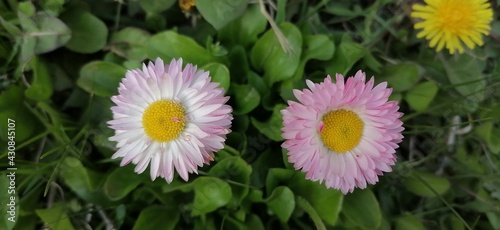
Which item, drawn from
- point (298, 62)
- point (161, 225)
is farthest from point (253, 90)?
point (161, 225)

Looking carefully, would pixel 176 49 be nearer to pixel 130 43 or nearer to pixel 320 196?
pixel 130 43

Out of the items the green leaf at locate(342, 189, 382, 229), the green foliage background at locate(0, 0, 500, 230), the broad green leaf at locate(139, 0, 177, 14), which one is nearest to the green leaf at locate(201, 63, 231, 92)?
the green foliage background at locate(0, 0, 500, 230)

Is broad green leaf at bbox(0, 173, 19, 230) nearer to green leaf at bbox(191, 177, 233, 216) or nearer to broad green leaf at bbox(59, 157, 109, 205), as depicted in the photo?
broad green leaf at bbox(59, 157, 109, 205)

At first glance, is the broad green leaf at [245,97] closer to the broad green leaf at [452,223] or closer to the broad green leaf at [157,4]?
the broad green leaf at [157,4]

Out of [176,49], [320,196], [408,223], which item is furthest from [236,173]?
[408,223]

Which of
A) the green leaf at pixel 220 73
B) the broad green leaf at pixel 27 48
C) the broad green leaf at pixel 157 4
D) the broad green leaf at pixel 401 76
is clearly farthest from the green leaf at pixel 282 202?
the broad green leaf at pixel 27 48
